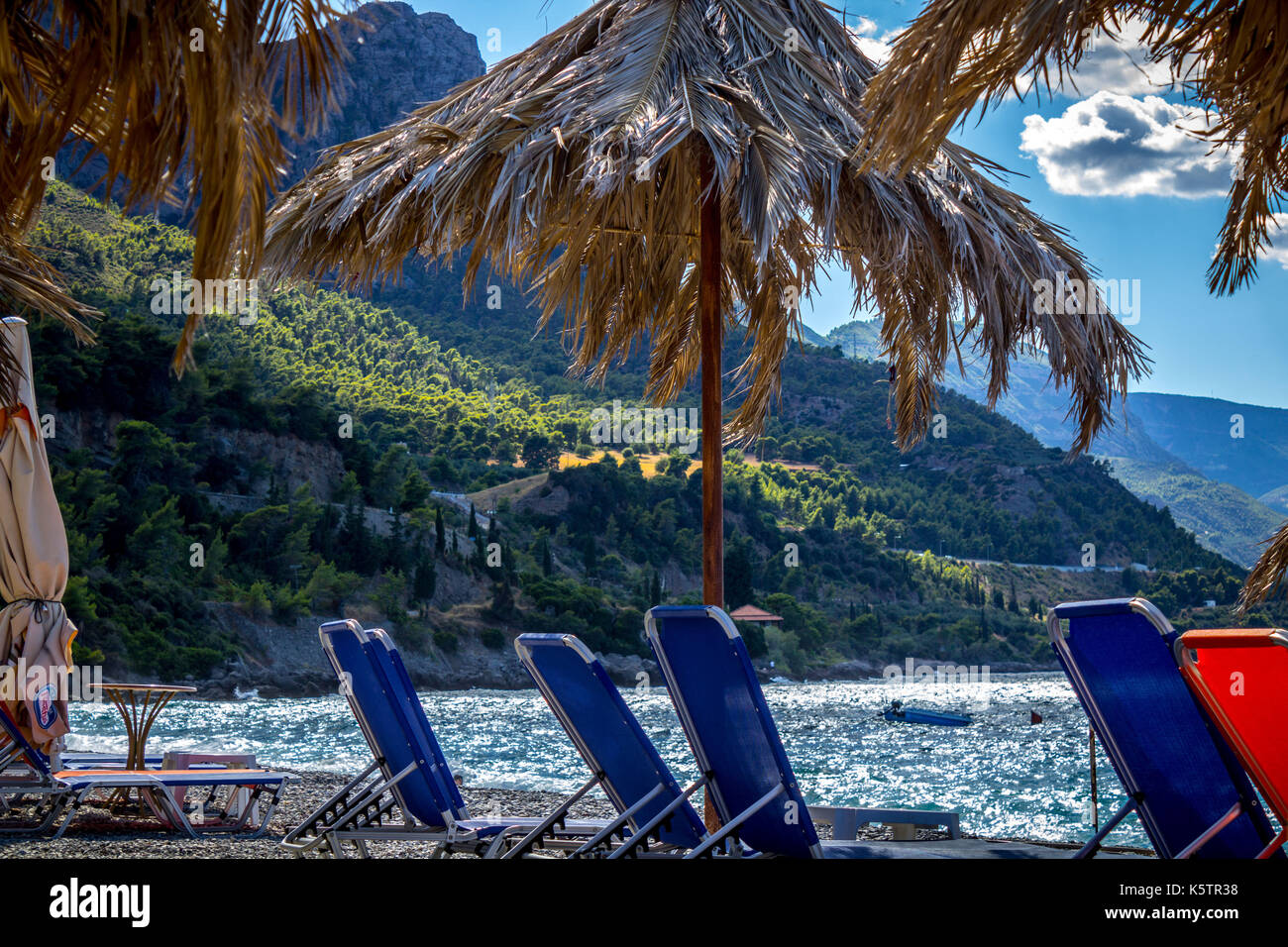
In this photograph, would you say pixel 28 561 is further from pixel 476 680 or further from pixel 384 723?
pixel 476 680

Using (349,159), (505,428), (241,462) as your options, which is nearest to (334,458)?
(241,462)

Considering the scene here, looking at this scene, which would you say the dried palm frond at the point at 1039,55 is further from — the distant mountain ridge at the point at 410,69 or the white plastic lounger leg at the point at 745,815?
the distant mountain ridge at the point at 410,69

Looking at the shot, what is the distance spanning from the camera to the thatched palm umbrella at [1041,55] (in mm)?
2654

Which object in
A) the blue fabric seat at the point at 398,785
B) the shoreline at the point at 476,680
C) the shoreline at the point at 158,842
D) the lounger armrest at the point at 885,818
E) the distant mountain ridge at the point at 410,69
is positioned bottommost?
the shoreline at the point at 476,680

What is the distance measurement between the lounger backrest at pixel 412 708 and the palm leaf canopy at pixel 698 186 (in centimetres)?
155

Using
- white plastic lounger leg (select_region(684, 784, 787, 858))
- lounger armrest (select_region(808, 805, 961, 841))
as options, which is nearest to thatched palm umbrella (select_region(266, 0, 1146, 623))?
lounger armrest (select_region(808, 805, 961, 841))

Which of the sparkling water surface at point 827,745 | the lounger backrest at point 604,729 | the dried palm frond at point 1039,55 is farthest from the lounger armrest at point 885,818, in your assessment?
the sparkling water surface at point 827,745

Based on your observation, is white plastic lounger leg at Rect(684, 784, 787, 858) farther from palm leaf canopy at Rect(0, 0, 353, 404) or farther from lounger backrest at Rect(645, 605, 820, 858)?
palm leaf canopy at Rect(0, 0, 353, 404)

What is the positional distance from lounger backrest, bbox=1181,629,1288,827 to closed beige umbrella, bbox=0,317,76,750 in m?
4.68

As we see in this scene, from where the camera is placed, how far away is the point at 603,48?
468cm

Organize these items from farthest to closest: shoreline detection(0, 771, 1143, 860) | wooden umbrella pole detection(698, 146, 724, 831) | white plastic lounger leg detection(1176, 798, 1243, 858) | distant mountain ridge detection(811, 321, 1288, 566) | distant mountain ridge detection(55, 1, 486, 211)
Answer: distant mountain ridge detection(811, 321, 1288, 566)
distant mountain ridge detection(55, 1, 486, 211)
wooden umbrella pole detection(698, 146, 724, 831)
shoreline detection(0, 771, 1143, 860)
white plastic lounger leg detection(1176, 798, 1243, 858)

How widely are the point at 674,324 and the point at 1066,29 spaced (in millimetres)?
3523

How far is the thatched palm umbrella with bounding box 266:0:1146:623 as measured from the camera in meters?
4.03

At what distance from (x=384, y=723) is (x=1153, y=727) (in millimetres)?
2527
